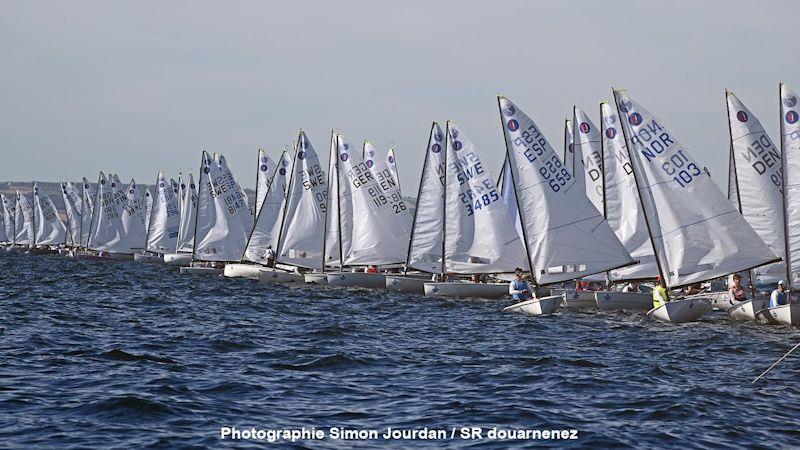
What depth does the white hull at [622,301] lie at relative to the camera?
3531 centimetres

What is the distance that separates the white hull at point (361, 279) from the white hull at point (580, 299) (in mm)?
14644

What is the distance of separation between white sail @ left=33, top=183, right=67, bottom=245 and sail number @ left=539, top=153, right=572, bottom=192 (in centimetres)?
9462

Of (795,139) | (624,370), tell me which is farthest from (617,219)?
(624,370)

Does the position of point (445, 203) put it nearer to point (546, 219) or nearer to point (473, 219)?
point (473, 219)

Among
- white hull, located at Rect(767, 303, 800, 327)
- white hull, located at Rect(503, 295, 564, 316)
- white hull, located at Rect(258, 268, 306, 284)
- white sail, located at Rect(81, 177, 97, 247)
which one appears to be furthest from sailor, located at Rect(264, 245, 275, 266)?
white sail, located at Rect(81, 177, 97, 247)

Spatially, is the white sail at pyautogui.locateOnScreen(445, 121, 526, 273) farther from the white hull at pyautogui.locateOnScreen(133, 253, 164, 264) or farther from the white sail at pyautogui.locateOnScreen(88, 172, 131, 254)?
the white sail at pyautogui.locateOnScreen(88, 172, 131, 254)

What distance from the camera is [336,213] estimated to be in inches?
2133

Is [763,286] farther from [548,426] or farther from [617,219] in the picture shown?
[548,426]

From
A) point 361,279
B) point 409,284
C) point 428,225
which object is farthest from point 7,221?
point 428,225

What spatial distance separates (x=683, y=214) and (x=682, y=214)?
0.04 meters

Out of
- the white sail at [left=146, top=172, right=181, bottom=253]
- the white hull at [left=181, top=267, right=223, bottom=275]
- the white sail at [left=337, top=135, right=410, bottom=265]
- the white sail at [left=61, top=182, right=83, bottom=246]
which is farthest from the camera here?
the white sail at [left=61, top=182, right=83, bottom=246]

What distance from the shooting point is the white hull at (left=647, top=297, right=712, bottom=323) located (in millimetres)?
31422

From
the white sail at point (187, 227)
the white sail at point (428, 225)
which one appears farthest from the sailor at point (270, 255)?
the white sail at point (187, 227)

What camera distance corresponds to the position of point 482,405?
17219 millimetres
